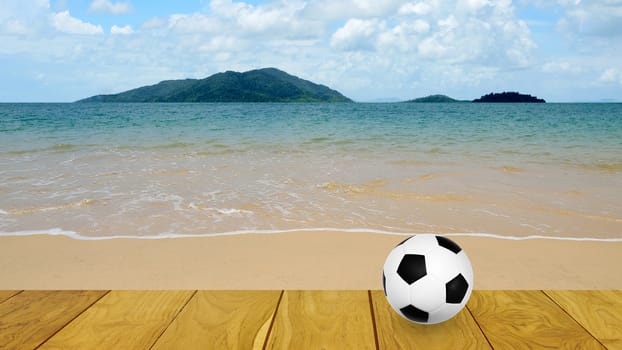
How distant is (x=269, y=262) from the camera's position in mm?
3891

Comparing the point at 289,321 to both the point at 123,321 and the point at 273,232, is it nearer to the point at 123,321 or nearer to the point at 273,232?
the point at 123,321

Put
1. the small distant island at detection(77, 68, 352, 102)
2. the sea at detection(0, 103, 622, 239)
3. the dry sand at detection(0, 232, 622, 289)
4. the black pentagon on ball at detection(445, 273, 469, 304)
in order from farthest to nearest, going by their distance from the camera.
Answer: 1. the small distant island at detection(77, 68, 352, 102)
2. the sea at detection(0, 103, 622, 239)
3. the dry sand at detection(0, 232, 622, 289)
4. the black pentagon on ball at detection(445, 273, 469, 304)

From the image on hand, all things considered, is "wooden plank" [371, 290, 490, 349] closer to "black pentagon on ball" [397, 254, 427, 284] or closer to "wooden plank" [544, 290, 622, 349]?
"black pentagon on ball" [397, 254, 427, 284]

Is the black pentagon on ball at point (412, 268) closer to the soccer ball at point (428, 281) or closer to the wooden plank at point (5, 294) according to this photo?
the soccer ball at point (428, 281)

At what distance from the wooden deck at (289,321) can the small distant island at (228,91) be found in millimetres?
100867

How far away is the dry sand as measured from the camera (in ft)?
11.6

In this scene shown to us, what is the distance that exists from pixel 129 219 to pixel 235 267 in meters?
2.16

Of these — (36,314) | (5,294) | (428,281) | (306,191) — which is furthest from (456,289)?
(306,191)

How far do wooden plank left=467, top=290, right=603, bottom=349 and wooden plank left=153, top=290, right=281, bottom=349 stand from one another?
1.05m

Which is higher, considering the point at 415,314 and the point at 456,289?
the point at 456,289

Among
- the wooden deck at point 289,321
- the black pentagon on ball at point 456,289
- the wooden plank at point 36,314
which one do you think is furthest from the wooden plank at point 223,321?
the black pentagon on ball at point 456,289

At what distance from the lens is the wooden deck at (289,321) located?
1960 mm

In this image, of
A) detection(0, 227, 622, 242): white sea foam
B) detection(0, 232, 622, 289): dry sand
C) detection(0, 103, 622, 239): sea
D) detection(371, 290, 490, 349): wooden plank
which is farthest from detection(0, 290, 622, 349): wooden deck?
detection(0, 103, 622, 239): sea

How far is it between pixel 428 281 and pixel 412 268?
3.7 inches
